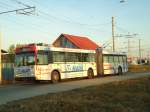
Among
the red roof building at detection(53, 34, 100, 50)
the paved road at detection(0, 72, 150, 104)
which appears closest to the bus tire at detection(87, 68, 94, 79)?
the paved road at detection(0, 72, 150, 104)

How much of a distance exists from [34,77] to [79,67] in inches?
232

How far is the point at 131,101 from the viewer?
13102 mm

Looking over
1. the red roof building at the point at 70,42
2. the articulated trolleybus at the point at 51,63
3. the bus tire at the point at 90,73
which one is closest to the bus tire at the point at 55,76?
the articulated trolleybus at the point at 51,63

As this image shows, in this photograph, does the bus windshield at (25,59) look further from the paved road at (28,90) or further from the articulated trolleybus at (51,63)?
the paved road at (28,90)

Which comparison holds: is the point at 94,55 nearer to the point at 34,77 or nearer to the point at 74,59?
the point at 74,59

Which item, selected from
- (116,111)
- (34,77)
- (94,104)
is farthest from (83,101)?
(34,77)

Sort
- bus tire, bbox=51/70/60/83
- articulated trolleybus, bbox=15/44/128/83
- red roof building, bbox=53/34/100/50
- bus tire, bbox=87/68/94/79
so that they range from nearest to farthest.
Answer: articulated trolleybus, bbox=15/44/128/83 < bus tire, bbox=51/70/60/83 < bus tire, bbox=87/68/94/79 < red roof building, bbox=53/34/100/50

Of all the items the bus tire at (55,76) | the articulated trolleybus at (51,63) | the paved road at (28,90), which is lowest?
the paved road at (28,90)

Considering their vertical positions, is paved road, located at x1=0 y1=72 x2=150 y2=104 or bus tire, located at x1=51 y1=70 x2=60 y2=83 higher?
bus tire, located at x1=51 y1=70 x2=60 y2=83

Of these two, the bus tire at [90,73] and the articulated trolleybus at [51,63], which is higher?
the articulated trolleybus at [51,63]

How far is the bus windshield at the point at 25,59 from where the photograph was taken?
24.5 m

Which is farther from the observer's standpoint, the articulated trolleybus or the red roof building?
the red roof building

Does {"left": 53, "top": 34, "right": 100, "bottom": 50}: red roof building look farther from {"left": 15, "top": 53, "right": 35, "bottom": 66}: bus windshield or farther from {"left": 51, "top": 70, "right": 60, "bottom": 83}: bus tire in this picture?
{"left": 15, "top": 53, "right": 35, "bottom": 66}: bus windshield

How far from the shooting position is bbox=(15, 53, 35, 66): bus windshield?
963 inches
